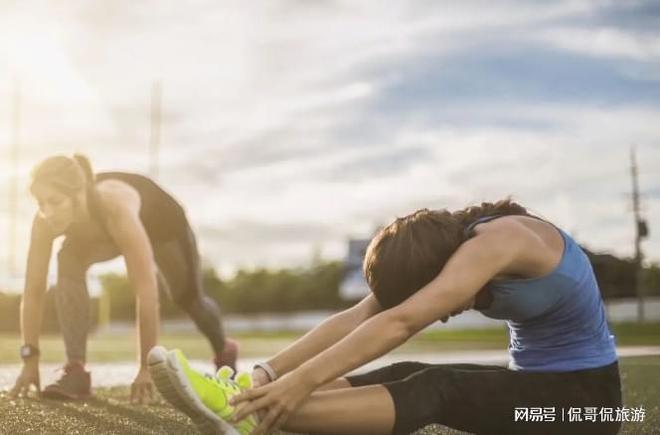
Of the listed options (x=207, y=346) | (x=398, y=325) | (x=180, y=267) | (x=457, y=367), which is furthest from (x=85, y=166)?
(x=207, y=346)

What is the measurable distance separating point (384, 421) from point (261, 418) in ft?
1.13

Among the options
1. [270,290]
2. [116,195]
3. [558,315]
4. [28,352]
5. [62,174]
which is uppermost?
[62,174]

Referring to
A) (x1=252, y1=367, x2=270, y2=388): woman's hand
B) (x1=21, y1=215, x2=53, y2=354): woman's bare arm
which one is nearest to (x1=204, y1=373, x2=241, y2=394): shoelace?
(x1=252, y1=367, x2=270, y2=388): woman's hand

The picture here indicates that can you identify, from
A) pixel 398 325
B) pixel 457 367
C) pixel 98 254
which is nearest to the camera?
pixel 398 325

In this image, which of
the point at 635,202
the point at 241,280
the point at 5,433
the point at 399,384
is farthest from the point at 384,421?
the point at 241,280

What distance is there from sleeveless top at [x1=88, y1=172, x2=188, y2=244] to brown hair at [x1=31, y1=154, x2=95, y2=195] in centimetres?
49

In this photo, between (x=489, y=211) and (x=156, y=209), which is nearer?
(x=489, y=211)

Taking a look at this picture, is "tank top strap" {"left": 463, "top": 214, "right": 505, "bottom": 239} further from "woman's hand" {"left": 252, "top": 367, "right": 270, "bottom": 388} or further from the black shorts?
"woman's hand" {"left": 252, "top": 367, "right": 270, "bottom": 388}

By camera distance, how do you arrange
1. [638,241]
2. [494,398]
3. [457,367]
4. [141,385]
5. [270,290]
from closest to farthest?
1. [494,398]
2. [457,367]
3. [141,385]
4. [638,241]
5. [270,290]

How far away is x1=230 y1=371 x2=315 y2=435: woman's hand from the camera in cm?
235

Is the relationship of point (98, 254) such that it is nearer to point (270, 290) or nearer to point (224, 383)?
point (224, 383)

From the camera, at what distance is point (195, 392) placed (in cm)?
237

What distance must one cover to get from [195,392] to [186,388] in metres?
0.03

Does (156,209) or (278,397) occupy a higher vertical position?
(156,209)
